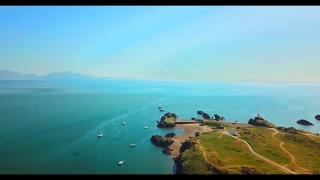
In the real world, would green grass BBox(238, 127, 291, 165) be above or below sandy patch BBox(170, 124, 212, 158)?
above

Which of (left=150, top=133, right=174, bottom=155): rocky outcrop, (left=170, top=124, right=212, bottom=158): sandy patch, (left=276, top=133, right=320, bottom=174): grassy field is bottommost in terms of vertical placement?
(left=170, top=124, right=212, bottom=158): sandy patch

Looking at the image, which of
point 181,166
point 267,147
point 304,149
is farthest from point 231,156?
point 304,149

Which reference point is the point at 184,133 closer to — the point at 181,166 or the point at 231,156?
the point at 231,156

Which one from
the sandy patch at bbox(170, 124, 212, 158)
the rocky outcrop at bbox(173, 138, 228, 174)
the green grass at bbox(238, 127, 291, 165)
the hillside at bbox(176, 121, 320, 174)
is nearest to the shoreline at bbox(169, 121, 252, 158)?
the sandy patch at bbox(170, 124, 212, 158)

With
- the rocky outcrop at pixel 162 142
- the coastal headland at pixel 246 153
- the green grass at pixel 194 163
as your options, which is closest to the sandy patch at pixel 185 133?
the coastal headland at pixel 246 153

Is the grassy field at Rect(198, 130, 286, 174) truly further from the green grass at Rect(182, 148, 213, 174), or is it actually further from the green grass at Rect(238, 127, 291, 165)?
the green grass at Rect(238, 127, 291, 165)

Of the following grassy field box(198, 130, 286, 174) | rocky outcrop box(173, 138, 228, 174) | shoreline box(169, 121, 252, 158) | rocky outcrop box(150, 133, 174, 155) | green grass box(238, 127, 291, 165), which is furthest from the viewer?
rocky outcrop box(150, 133, 174, 155)

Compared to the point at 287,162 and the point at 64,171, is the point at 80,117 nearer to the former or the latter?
the point at 64,171
